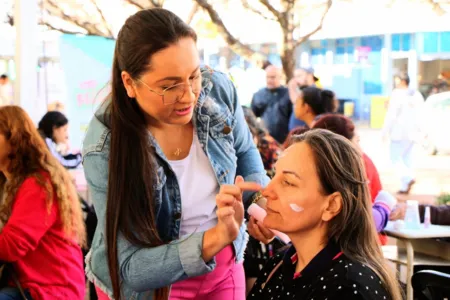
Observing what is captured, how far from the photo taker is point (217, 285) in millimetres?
2133

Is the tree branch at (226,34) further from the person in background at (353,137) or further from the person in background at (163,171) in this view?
the person in background at (163,171)

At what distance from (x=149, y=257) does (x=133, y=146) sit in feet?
1.04

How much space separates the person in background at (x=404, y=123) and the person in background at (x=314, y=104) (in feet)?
16.7

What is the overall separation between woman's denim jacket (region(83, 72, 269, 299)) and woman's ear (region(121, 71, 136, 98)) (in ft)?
0.40

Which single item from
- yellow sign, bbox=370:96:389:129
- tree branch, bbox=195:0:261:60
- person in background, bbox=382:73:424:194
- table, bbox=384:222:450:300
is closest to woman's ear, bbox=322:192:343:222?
table, bbox=384:222:450:300

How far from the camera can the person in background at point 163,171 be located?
1.80 m

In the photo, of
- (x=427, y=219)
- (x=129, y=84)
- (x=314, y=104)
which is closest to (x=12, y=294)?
(x=129, y=84)

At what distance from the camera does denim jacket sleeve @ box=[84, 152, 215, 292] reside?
176 centimetres

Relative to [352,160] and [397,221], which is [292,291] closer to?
[352,160]

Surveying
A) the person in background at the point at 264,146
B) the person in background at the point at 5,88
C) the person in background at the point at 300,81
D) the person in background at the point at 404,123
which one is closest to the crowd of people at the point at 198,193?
the person in background at the point at 264,146

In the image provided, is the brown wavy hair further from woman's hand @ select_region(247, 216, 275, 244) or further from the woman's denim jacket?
woman's hand @ select_region(247, 216, 275, 244)

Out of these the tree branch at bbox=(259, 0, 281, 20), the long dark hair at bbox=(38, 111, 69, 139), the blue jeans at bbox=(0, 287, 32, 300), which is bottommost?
Result: the blue jeans at bbox=(0, 287, 32, 300)

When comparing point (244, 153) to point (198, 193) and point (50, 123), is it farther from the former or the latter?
point (50, 123)

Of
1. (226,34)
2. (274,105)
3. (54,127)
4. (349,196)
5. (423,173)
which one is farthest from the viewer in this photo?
(423,173)
